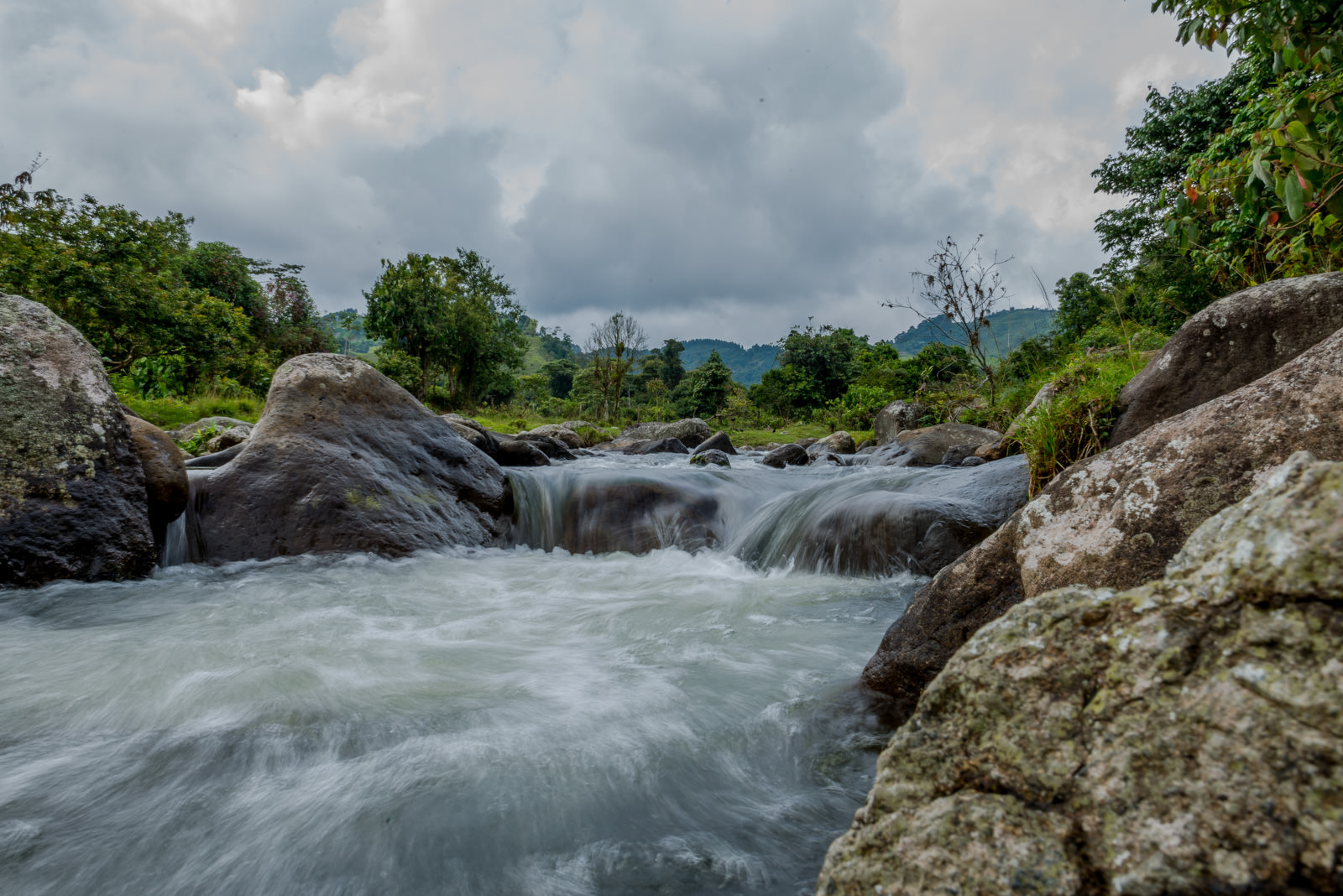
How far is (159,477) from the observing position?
6.04 metres

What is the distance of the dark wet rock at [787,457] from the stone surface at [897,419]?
A: 3001mm

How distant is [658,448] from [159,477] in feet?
55.8

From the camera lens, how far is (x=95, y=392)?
562 centimetres

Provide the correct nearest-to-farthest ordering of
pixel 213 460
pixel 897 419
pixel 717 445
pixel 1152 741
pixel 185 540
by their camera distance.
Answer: pixel 1152 741, pixel 185 540, pixel 213 460, pixel 717 445, pixel 897 419

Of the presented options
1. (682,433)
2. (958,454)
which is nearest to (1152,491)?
(958,454)

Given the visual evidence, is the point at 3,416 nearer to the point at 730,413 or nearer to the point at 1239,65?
the point at 1239,65

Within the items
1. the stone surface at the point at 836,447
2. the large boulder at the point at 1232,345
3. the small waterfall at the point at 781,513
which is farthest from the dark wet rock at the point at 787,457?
the large boulder at the point at 1232,345

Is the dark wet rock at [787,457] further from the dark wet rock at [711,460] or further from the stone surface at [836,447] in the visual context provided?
the stone surface at [836,447]

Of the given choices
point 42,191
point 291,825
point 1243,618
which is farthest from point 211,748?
point 42,191

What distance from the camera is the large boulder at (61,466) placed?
500 cm

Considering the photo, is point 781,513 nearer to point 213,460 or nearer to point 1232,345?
point 1232,345

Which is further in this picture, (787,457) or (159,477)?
(787,457)

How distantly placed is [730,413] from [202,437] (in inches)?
1374

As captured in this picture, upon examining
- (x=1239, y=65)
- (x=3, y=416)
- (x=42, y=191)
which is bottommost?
(x=3, y=416)
